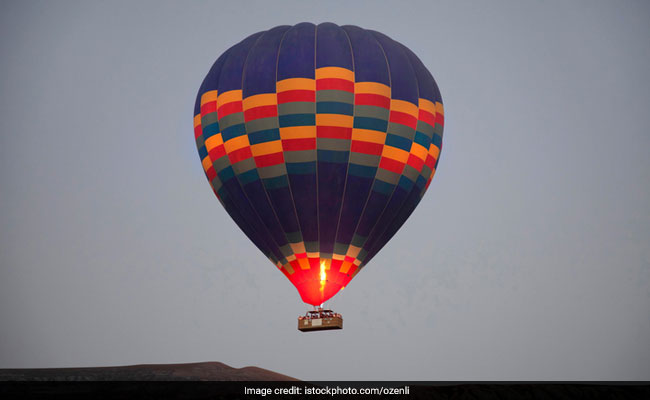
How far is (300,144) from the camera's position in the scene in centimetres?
2405

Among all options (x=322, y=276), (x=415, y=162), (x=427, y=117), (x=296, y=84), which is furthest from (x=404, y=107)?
(x=322, y=276)

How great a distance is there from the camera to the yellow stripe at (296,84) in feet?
79.0

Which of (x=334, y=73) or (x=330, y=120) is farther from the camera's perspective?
(x=334, y=73)

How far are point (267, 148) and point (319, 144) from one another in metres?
1.36

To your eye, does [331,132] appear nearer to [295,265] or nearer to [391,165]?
[391,165]

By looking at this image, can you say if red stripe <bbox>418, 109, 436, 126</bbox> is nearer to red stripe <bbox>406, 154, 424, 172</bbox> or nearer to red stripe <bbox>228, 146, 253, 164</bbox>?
red stripe <bbox>406, 154, 424, 172</bbox>

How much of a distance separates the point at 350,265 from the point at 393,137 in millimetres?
3525

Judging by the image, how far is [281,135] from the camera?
24.1 metres

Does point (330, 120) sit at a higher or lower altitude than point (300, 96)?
lower

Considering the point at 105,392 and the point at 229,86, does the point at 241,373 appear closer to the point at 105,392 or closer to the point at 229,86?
the point at 105,392

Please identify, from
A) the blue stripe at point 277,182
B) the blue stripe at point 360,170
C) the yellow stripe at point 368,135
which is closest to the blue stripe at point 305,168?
the blue stripe at point 277,182

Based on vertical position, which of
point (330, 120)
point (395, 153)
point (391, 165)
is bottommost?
point (391, 165)

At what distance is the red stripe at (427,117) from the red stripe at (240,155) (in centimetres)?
463

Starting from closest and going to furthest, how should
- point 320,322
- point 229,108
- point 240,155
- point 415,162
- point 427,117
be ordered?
point 320,322 → point 240,155 → point 229,108 → point 415,162 → point 427,117
